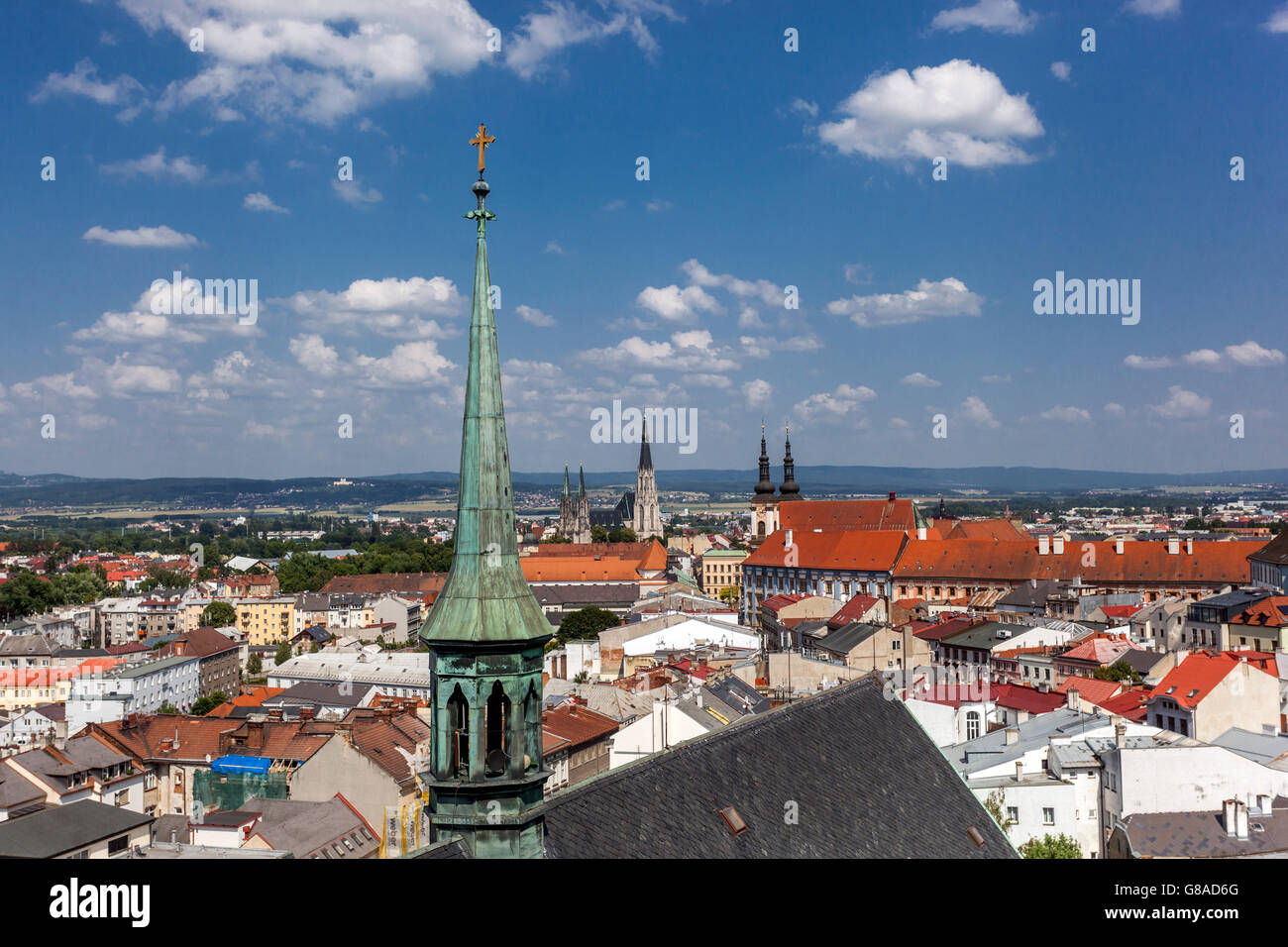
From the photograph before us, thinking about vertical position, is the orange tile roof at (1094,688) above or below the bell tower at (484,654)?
below

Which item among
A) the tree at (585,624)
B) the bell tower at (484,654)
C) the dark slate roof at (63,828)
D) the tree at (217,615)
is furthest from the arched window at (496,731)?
the tree at (217,615)

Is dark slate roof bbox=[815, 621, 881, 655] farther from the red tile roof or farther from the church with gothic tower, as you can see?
the church with gothic tower

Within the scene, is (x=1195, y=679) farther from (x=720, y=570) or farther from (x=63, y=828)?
(x=720, y=570)

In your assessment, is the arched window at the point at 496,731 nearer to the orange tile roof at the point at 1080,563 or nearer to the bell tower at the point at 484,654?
the bell tower at the point at 484,654

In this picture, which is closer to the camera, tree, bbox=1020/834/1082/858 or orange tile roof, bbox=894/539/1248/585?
tree, bbox=1020/834/1082/858

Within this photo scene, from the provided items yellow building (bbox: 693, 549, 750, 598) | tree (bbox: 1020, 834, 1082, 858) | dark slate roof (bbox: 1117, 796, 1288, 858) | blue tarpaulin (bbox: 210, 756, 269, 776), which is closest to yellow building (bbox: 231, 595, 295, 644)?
yellow building (bbox: 693, 549, 750, 598)

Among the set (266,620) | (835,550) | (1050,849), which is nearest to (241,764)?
(1050,849)

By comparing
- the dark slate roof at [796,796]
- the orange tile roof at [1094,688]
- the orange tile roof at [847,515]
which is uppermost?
the dark slate roof at [796,796]
